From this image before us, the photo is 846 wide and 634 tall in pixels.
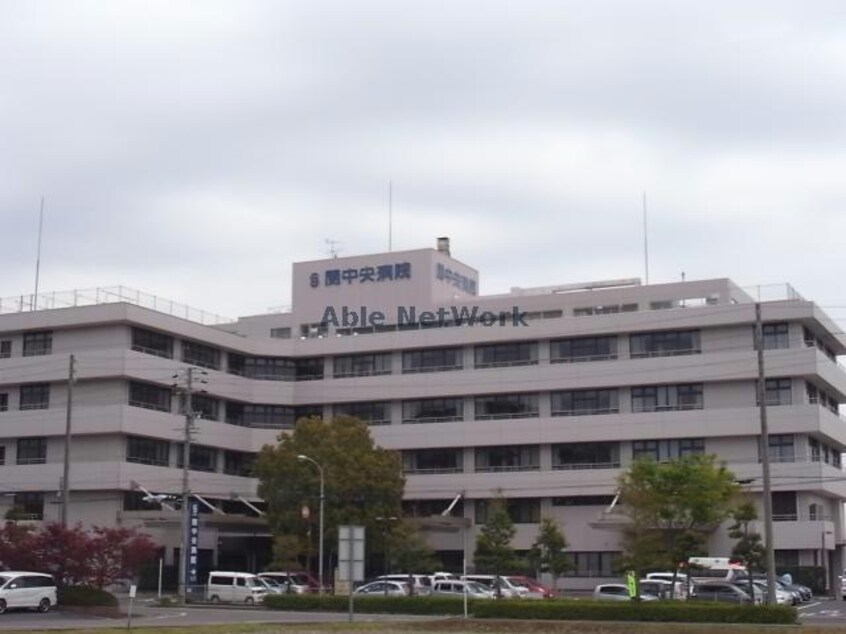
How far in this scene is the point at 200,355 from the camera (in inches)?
3693

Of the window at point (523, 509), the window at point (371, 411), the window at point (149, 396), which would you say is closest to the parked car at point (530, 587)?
the window at point (523, 509)

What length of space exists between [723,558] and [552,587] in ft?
36.9

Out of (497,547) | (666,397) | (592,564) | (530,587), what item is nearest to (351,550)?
(497,547)

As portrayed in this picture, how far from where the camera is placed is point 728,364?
3364 inches

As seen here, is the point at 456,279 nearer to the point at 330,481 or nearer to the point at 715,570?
the point at 330,481

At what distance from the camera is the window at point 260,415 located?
96.8 metres

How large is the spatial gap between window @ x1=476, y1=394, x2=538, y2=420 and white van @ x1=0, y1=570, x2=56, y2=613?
37.9 m

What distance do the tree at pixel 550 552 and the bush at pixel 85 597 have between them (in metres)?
27.5

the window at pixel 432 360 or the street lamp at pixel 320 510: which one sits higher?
the window at pixel 432 360

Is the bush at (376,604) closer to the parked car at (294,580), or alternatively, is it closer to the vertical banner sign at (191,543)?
the parked car at (294,580)

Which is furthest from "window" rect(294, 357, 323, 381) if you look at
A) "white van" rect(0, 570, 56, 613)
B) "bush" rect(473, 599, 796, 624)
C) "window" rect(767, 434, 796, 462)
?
"bush" rect(473, 599, 796, 624)

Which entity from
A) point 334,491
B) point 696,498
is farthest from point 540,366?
point 696,498

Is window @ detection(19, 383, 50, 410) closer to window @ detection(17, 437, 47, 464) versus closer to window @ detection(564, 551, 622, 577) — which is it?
window @ detection(17, 437, 47, 464)

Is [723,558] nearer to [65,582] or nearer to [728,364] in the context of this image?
[728,364]
